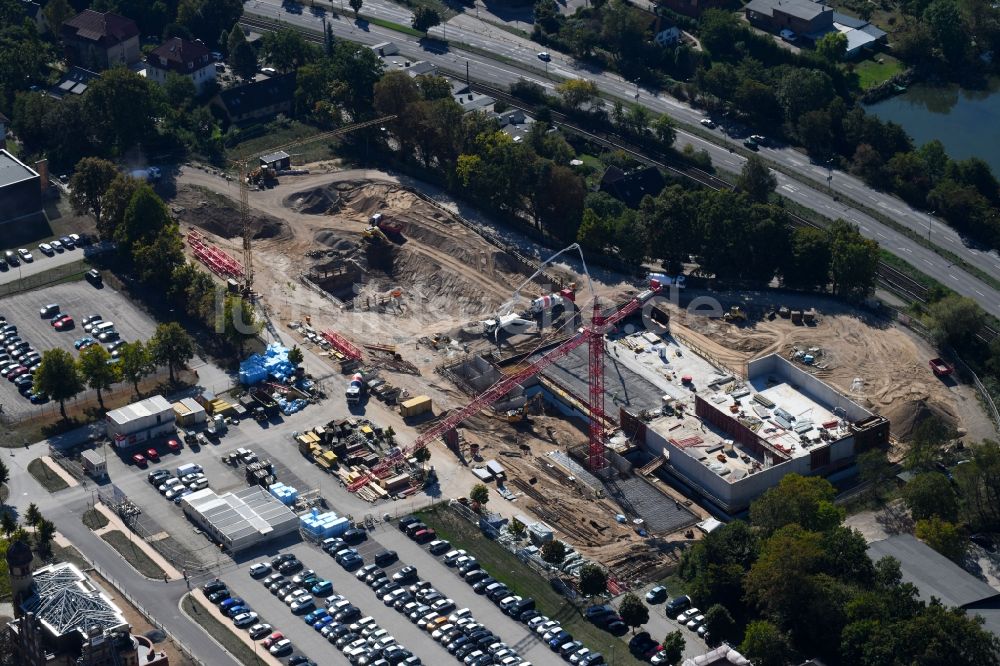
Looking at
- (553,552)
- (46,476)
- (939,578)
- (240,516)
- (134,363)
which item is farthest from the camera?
(134,363)

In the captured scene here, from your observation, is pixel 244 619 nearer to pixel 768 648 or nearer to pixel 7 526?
pixel 7 526

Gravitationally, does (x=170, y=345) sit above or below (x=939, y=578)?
below

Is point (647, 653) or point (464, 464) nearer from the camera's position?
point (647, 653)

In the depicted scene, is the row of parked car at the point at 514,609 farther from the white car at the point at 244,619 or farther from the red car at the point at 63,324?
the red car at the point at 63,324

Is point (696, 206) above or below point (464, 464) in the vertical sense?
above

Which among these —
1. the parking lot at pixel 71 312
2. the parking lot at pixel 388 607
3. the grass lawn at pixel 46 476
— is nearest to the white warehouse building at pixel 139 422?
the grass lawn at pixel 46 476

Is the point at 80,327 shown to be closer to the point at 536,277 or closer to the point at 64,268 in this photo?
the point at 64,268

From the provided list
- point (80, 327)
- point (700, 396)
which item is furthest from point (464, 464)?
point (80, 327)

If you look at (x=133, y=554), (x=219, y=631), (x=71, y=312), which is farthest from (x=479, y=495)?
(x=71, y=312)
